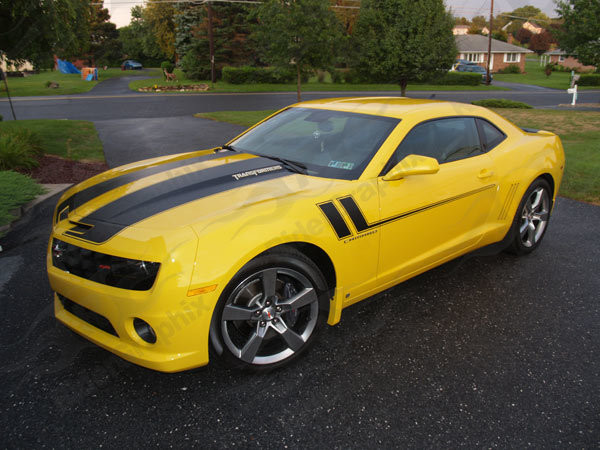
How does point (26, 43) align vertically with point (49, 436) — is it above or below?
above

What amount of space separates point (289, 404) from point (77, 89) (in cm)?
3377

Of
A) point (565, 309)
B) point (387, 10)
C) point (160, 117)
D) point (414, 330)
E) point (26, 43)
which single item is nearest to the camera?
point (414, 330)

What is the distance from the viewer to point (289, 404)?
2.56 meters

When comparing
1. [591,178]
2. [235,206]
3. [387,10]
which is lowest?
[591,178]

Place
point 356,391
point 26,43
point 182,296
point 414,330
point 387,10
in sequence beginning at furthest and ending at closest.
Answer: point 387,10
point 26,43
point 414,330
point 356,391
point 182,296

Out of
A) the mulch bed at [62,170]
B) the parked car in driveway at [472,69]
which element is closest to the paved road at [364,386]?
the mulch bed at [62,170]

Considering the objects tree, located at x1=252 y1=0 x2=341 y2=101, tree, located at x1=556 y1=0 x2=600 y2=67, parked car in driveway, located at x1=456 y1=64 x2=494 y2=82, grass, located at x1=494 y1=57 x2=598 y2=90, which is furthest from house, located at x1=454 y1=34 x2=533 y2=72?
tree, located at x1=252 y1=0 x2=341 y2=101

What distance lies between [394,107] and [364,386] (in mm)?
2153

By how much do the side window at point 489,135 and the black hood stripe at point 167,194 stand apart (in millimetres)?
1873

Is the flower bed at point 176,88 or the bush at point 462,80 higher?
the flower bed at point 176,88

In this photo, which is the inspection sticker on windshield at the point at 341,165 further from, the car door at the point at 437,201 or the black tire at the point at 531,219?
the black tire at the point at 531,219

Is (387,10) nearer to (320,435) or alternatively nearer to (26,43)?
(26,43)

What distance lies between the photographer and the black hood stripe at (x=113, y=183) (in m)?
3.06

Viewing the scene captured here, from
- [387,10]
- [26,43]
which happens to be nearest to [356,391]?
[26,43]
